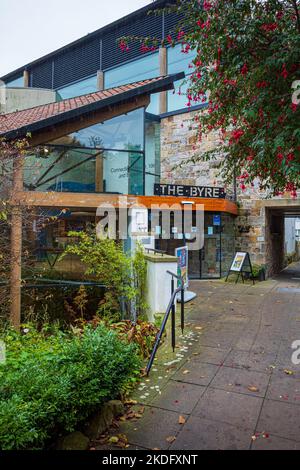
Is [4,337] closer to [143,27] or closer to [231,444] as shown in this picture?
[231,444]

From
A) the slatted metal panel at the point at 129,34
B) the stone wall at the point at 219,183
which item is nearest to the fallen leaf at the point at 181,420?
Answer: the stone wall at the point at 219,183

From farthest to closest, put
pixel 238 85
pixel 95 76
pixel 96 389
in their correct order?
1. pixel 95 76
2. pixel 238 85
3. pixel 96 389

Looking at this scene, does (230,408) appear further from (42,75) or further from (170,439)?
(42,75)

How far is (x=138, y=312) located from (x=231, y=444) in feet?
14.3

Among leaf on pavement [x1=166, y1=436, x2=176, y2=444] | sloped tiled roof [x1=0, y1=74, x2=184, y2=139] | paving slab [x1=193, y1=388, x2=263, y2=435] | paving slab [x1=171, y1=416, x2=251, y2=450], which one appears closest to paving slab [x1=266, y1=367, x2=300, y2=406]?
paving slab [x1=193, y1=388, x2=263, y2=435]

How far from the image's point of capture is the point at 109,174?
863 cm

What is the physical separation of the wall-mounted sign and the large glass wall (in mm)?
1207

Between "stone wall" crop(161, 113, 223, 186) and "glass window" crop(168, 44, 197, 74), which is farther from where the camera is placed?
"glass window" crop(168, 44, 197, 74)

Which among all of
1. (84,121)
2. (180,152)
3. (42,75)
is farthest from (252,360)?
(42,75)

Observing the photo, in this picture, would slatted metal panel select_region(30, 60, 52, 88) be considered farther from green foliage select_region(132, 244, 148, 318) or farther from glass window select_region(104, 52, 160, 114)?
green foliage select_region(132, 244, 148, 318)

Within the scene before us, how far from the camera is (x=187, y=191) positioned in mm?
11109

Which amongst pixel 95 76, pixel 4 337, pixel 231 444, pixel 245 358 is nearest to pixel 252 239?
pixel 245 358

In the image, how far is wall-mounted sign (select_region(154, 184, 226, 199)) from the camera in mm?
10477
